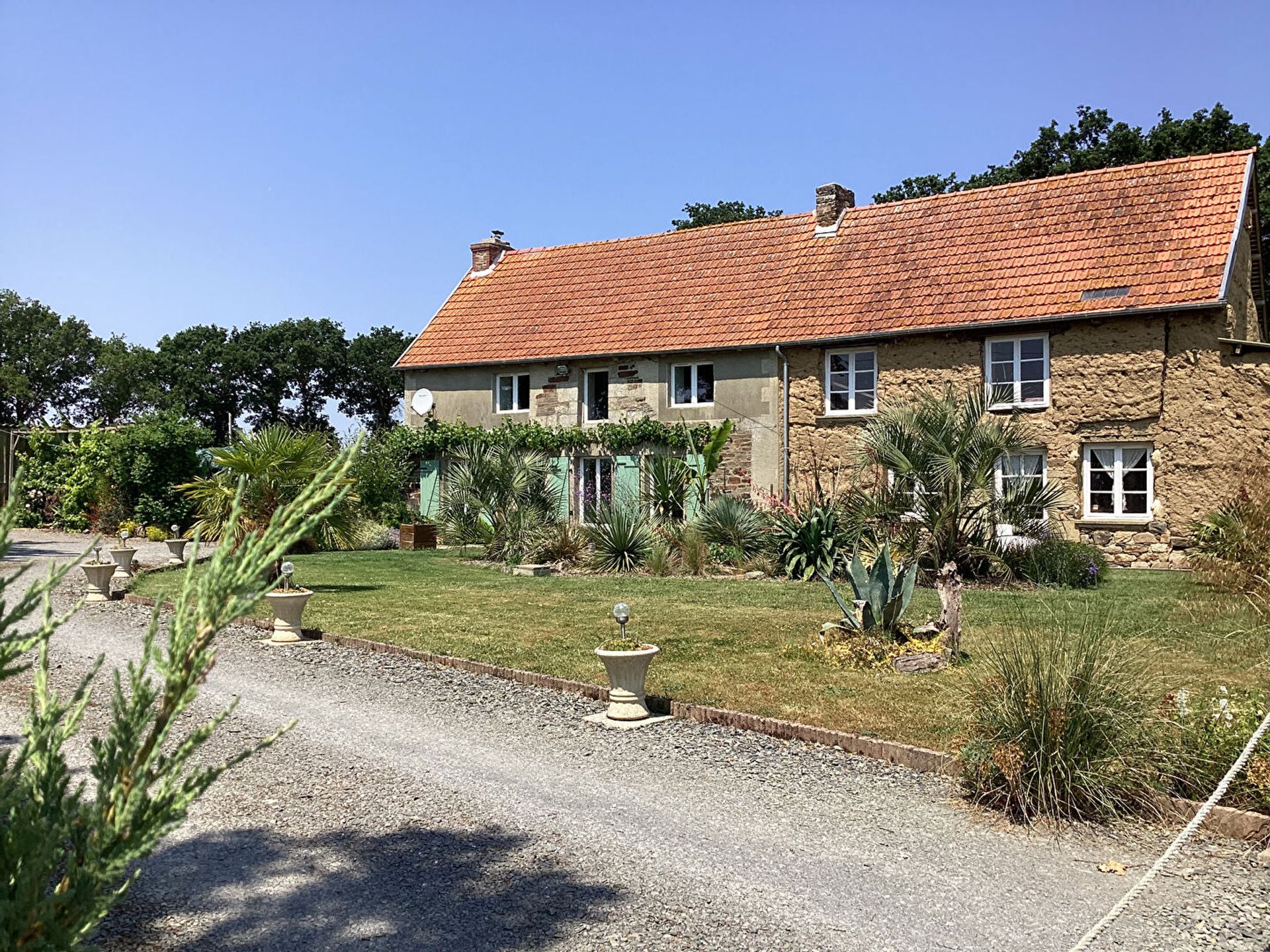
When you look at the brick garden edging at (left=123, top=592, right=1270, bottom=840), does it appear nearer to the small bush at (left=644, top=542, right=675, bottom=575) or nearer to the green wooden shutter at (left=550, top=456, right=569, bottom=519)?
the small bush at (left=644, top=542, right=675, bottom=575)

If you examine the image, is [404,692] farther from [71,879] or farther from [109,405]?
[109,405]

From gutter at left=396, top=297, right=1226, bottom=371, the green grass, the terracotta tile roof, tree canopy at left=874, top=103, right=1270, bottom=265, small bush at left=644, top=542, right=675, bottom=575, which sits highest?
tree canopy at left=874, top=103, right=1270, bottom=265

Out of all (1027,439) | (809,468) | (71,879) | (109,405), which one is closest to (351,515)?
(809,468)

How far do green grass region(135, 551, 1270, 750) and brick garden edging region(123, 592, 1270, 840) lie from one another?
205 mm

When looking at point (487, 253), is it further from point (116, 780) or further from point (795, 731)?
point (116, 780)

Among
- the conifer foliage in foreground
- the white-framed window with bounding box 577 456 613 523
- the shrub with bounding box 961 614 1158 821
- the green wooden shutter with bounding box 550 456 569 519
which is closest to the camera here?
the conifer foliage in foreground

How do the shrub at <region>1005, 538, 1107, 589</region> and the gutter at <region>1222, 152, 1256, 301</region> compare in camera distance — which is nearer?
the shrub at <region>1005, 538, 1107, 589</region>

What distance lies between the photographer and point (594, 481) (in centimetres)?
2477

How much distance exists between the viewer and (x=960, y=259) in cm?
2191

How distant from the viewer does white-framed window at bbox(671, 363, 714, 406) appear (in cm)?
2377

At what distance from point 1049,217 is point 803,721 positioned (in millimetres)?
17347

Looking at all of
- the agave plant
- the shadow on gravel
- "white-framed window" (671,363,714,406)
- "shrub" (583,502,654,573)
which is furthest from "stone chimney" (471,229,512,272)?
the shadow on gravel

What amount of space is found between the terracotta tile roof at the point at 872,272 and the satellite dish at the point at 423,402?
77 cm

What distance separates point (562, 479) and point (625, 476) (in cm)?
171
